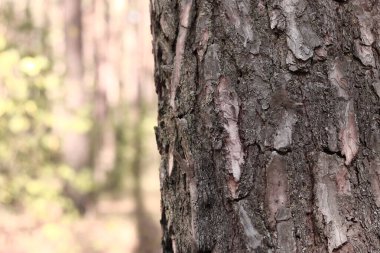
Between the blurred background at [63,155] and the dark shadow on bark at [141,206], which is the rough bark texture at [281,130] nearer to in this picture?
the blurred background at [63,155]

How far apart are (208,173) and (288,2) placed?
1.37 ft

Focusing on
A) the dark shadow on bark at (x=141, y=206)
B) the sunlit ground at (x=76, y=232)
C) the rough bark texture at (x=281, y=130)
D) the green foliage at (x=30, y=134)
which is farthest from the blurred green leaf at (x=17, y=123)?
the rough bark texture at (x=281, y=130)

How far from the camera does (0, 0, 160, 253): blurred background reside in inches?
281

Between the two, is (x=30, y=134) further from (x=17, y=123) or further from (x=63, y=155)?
(x=63, y=155)

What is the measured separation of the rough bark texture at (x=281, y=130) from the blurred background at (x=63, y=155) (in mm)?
5549

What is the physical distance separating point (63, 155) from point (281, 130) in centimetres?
917

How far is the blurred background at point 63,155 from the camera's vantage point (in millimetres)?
7125

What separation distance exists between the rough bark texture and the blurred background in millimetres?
5549

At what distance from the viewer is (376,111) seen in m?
1.14

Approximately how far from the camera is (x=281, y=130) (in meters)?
1.12

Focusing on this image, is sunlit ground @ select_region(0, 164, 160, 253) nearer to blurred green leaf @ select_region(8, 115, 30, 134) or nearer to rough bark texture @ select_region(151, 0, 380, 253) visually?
blurred green leaf @ select_region(8, 115, 30, 134)

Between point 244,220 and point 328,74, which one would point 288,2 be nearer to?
point 328,74

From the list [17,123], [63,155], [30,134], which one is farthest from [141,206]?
[17,123]

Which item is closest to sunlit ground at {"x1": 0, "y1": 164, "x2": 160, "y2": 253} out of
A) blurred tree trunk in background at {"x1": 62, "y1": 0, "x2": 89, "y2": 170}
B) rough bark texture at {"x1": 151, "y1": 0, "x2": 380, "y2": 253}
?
blurred tree trunk in background at {"x1": 62, "y1": 0, "x2": 89, "y2": 170}
